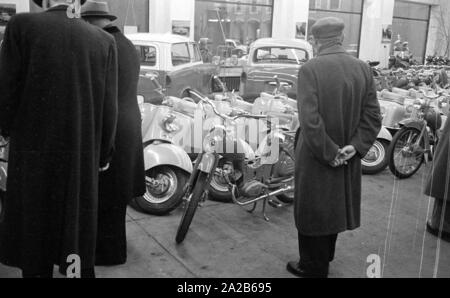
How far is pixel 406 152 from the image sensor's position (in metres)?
5.05

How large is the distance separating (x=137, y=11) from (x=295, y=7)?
4911mm

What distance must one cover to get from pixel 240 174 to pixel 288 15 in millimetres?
9939

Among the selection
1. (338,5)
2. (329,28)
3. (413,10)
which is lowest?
(329,28)

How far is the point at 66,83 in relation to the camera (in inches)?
78.2

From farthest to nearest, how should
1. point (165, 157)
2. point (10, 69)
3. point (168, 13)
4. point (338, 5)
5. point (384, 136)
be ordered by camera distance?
point (338, 5) < point (168, 13) < point (384, 136) < point (165, 157) < point (10, 69)

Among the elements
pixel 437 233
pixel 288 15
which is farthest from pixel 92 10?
pixel 288 15

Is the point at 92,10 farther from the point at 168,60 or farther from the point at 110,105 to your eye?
the point at 168,60

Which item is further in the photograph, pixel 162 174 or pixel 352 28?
pixel 352 28

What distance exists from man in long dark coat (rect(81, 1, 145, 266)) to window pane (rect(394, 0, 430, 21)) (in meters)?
2.20

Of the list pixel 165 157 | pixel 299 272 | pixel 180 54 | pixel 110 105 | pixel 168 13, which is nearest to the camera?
pixel 110 105

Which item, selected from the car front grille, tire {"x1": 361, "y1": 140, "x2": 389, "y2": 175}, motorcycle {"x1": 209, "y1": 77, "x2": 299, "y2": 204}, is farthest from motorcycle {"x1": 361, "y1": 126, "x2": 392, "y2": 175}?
the car front grille

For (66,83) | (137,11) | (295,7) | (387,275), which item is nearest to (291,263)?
(387,275)

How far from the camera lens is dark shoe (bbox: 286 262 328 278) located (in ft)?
9.07

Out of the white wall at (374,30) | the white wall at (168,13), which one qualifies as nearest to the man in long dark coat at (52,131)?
the white wall at (374,30)
